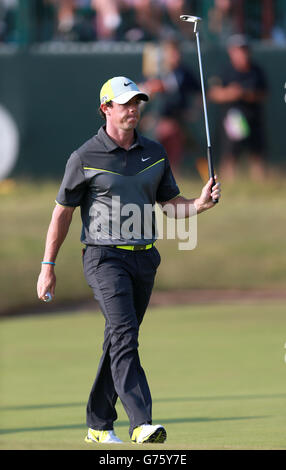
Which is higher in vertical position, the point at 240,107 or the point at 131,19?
the point at 131,19

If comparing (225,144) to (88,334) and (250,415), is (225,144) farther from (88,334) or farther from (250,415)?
(250,415)

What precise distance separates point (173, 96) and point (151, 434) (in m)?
12.7

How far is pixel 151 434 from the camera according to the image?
5.99 m

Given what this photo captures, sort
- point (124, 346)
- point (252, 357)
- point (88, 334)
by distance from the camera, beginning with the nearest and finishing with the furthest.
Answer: point (124, 346)
point (252, 357)
point (88, 334)

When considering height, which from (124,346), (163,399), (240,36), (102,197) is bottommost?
(163,399)

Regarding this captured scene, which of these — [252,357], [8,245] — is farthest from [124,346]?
[8,245]

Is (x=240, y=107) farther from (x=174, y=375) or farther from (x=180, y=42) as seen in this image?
(x=174, y=375)

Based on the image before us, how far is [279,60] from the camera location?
18.6m

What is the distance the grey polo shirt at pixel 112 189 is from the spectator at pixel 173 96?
11.3 meters

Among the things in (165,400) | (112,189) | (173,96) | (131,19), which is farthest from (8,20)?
(112,189)

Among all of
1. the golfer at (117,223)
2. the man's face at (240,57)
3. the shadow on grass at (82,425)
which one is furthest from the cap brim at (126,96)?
the man's face at (240,57)

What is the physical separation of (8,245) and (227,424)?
31.4 ft

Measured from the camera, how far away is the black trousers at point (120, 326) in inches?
247

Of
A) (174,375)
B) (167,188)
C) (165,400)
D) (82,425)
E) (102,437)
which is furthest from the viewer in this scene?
(174,375)
